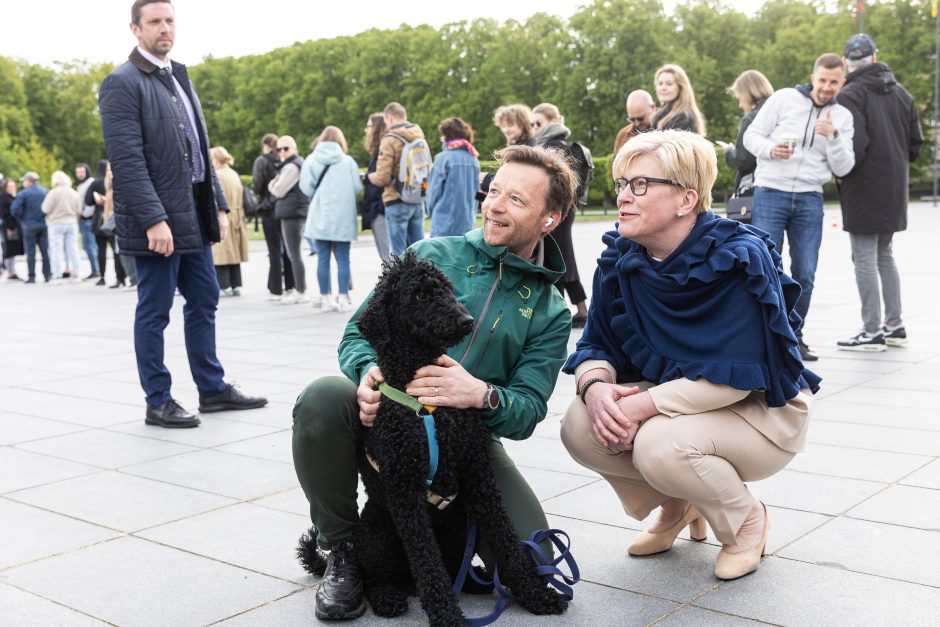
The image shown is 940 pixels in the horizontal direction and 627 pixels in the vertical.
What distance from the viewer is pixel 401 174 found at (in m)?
11.4

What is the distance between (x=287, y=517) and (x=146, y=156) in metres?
2.75

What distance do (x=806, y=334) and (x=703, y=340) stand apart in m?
5.86

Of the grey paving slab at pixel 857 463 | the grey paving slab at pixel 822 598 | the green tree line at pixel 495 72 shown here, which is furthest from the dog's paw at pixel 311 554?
the green tree line at pixel 495 72

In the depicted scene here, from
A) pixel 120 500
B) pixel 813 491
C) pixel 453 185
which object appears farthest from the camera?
pixel 453 185

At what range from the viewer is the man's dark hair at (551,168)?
11.1 ft

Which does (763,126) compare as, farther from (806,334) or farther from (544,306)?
(544,306)

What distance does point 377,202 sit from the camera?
1206cm

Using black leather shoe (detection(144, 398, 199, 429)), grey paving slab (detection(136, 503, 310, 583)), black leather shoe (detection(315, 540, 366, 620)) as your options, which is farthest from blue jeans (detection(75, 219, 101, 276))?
black leather shoe (detection(315, 540, 366, 620))

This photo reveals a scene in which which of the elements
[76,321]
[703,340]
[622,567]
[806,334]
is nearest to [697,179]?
[703,340]

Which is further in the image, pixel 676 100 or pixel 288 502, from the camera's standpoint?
pixel 676 100

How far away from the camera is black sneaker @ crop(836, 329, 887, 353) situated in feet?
25.4

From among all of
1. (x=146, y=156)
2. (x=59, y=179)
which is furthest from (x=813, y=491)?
(x=59, y=179)

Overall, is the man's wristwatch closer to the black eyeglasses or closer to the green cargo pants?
the green cargo pants

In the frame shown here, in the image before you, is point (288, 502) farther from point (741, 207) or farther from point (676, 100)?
point (676, 100)
